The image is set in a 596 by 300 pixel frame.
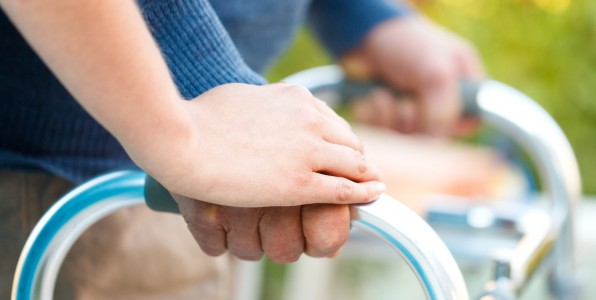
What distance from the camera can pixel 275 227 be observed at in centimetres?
55

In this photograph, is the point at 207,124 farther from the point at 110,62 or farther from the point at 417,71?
the point at 417,71

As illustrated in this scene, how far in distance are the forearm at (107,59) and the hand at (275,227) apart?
0.30 feet

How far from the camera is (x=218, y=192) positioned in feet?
1.64

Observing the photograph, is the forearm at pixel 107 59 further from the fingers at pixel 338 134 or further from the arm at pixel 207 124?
the fingers at pixel 338 134

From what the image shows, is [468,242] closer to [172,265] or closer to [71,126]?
[172,265]

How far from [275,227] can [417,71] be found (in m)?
0.50

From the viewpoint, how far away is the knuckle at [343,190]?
525 mm

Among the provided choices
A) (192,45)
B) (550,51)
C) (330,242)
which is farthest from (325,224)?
(550,51)

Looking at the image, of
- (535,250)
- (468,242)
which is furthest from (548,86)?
(535,250)

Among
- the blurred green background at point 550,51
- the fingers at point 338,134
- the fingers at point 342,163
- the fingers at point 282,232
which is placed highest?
the blurred green background at point 550,51

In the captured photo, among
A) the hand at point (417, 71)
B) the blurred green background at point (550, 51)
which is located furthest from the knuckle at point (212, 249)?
the blurred green background at point (550, 51)

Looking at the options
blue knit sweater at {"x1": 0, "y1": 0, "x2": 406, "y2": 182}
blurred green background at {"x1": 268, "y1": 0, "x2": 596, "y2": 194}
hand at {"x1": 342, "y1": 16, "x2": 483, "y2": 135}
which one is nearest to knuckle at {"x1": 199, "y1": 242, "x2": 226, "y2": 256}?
blue knit sweater at {"x1": 0, "y1": 0, "x2": 406, "y2": 182}

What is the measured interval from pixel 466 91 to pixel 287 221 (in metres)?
0.52

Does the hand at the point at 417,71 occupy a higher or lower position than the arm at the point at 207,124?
higher
